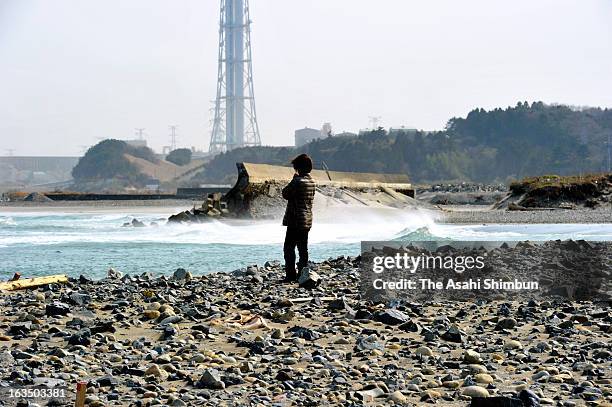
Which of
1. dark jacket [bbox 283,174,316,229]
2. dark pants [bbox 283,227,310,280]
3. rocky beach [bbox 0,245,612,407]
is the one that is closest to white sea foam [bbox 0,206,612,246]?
dark pants [bbox 283,227,310,280]

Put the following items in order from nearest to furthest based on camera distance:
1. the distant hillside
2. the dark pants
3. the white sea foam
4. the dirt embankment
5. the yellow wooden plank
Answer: the dark pants
the yellow wooden plank
the white sea foam
the dirt embankment
the distant hillside

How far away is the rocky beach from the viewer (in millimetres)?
6340

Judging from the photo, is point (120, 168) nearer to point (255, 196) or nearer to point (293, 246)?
point (255, 196)

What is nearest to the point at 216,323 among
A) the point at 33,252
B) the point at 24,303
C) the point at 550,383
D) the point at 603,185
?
the point at 24,303

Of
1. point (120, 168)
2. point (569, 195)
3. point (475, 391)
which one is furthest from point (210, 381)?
point (120, 168)

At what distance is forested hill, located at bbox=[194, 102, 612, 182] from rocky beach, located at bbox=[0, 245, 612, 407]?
12497 cm

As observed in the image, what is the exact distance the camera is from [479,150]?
14925 centimetres

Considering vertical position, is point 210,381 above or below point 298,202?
below

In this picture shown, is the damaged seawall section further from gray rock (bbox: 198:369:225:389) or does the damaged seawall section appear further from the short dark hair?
gray rock (bbox: 198:369:225:389)

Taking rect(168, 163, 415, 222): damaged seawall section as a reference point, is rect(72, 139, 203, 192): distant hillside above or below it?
above

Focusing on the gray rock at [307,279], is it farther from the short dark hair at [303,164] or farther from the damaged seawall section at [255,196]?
the damaged seawall section at [255,196]

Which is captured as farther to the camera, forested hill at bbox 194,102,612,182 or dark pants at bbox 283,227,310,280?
forested hill at bbox 194,102,612,182

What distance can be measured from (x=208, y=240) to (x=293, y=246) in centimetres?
1630

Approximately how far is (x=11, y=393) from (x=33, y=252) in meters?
19.3
